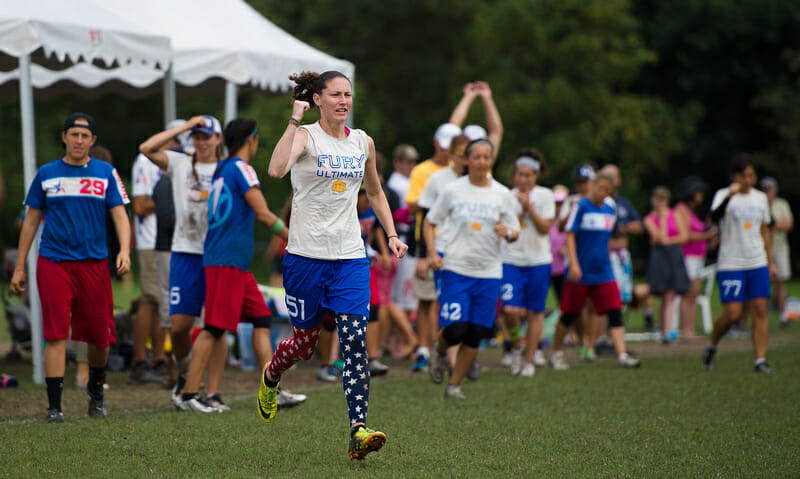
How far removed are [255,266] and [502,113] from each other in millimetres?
11042

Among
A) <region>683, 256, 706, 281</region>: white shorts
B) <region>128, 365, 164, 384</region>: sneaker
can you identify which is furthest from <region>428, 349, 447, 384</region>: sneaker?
<region>683, 256, 706, 281</region>: white shorts

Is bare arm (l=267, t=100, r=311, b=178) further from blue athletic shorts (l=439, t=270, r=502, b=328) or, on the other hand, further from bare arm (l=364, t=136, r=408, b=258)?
blue athletic shorts (l=439, t=270, r=502, b=328)

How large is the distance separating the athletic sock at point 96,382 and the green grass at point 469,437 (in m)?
0.21

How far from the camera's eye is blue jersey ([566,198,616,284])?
398 inches

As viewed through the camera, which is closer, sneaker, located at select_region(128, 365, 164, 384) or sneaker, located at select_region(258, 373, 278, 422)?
sneaker, located at select_region(258, 373, 278, 422)

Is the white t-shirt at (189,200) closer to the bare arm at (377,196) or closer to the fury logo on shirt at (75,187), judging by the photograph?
the fury logo on shirt at (75,187)

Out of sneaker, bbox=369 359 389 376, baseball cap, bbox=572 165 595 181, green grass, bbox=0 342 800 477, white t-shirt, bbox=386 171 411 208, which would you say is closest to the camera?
green grass, bbox=0 342 800 477

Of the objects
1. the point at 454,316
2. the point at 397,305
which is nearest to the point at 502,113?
the point at 397,305

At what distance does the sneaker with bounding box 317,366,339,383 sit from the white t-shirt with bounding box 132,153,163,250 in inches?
84.1

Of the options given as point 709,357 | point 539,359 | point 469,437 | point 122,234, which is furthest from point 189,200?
point 709,357

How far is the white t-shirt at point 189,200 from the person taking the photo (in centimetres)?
755

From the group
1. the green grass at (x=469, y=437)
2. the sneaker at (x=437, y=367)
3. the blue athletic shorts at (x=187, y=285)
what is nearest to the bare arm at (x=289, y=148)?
the green grass at (x=469, y=437)

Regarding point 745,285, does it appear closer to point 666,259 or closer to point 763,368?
point 763,368

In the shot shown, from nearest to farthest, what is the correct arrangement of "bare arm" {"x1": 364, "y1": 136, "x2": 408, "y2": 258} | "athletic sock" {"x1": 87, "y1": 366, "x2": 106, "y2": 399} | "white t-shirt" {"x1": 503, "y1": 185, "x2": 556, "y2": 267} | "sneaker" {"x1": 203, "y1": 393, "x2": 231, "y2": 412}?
1. "bare arm" {"x1": 364, "y1": 136, "x2": 408, "y2": 258}
2. "athletic sock" {"x1": 87, "y1": 366, "x2": 106, "y2": 399}
3. "sneaker" {"x1": 203, "y1": 393, "x2": 231, "y2": 412}
4. "white t-shirt" {"x1": 503, "y1": 185, "x2": 556, "y2": 267}
